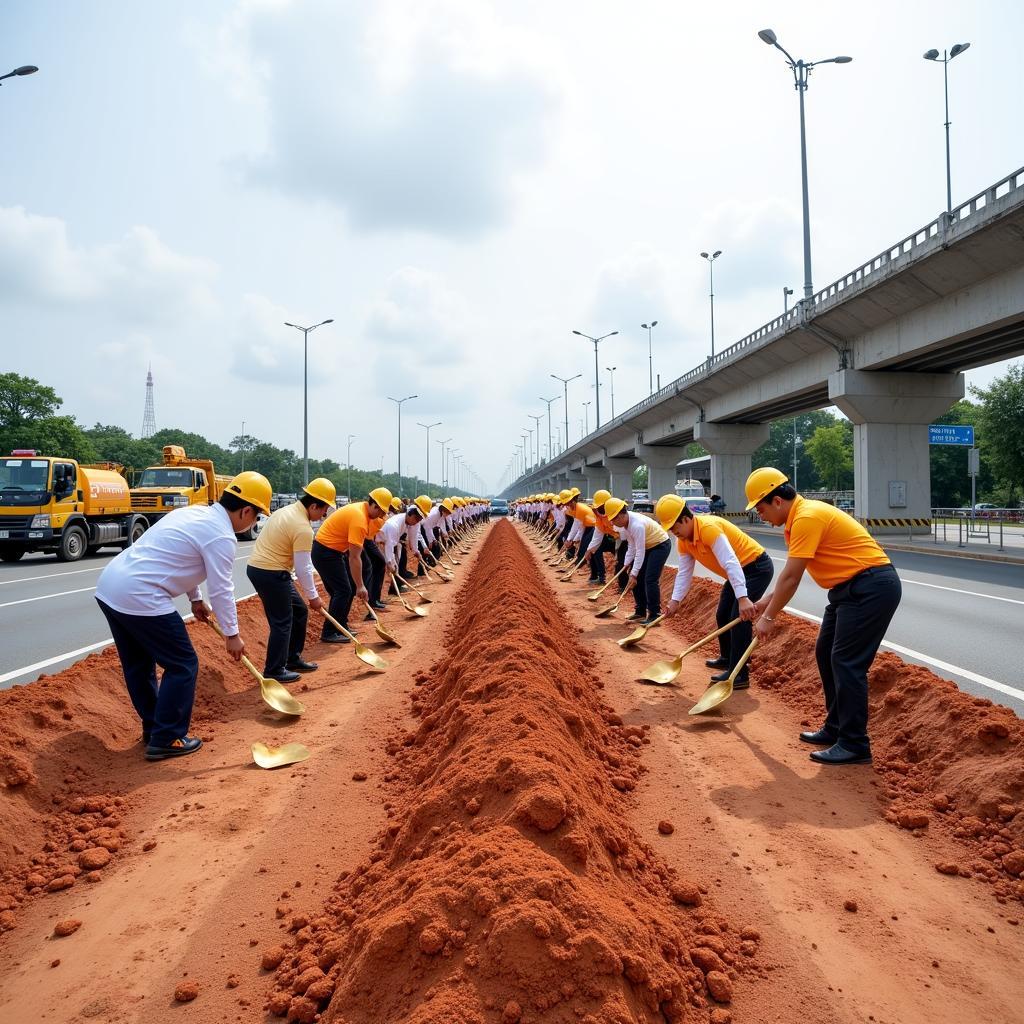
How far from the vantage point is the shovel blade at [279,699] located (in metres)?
5.70

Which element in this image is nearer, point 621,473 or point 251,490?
point 251,490

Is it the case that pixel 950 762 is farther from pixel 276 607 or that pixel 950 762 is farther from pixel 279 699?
pixel 276 607

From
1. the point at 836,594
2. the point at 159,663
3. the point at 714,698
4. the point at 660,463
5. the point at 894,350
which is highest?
the point at 894,350

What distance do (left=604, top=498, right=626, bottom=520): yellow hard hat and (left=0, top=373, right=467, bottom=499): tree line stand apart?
2161 centimetres

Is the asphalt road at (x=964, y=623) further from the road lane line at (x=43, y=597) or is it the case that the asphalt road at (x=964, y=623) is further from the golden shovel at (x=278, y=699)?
the road lane line at (x=43, y=597)

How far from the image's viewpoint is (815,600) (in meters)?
11.2

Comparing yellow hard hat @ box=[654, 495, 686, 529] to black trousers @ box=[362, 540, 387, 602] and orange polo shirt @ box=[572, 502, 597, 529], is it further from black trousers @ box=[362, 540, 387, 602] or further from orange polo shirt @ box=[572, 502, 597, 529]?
orange polo shirt @ box=[572, 502, 597, 529]

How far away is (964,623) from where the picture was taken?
9.16 m

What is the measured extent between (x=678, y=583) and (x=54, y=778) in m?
5.18

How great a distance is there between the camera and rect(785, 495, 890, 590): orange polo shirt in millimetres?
4625

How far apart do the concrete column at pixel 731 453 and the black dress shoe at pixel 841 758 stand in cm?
3532

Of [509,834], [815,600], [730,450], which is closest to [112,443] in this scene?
[730,450]

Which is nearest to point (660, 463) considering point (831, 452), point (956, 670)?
point (831, 452)

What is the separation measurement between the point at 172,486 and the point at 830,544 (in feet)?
75.2
